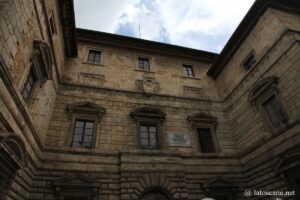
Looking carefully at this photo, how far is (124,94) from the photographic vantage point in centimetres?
1109

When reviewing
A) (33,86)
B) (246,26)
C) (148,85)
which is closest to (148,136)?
(148,85)

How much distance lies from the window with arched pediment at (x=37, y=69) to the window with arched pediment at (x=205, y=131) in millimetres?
6897

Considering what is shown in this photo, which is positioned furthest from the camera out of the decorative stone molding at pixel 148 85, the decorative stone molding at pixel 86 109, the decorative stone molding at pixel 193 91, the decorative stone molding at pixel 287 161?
the decorative stone molding at pixel 193 91

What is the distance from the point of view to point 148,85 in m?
11.9

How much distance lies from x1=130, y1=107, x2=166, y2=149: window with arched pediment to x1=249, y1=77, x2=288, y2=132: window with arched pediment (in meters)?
4.38

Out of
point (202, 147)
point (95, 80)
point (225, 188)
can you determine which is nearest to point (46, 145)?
point (95, 80)

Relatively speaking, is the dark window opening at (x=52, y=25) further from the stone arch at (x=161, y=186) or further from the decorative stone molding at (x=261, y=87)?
the decorative stone molding at (x=261, y=87)

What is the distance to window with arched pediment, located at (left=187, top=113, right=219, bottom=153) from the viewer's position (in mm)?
10625

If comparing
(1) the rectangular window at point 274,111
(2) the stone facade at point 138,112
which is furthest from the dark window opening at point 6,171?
(1) the rectangular window at point 274,111

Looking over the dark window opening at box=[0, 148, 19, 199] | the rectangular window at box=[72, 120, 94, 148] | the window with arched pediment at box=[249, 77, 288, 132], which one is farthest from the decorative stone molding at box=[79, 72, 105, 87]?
the window with arched pediment at box=[249, 77, 288, 132]

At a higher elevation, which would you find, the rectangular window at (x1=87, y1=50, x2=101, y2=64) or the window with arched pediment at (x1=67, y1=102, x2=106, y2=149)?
the rectangular window at (x1=87, y1=50, x2=101, y2=64)

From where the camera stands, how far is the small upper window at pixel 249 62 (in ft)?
35.6

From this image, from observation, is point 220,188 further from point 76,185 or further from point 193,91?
point 76,185

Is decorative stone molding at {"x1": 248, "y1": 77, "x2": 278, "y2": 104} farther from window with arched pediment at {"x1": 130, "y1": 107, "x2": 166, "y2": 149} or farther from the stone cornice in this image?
the stone cornice
